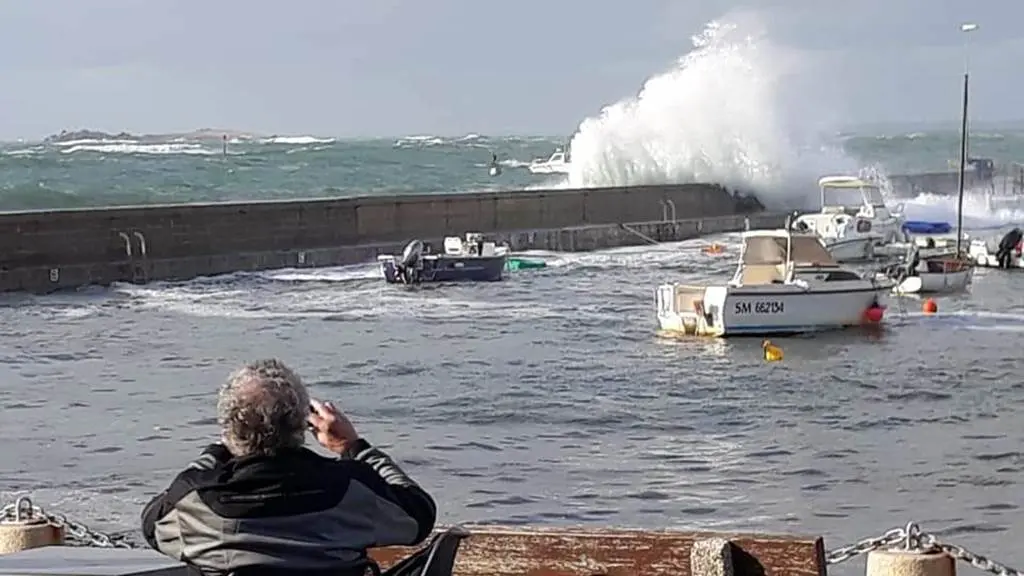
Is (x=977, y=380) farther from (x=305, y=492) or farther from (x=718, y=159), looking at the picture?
(x=718, y=159)

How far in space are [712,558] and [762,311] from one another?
2084 cm

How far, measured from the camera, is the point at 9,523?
5.96 m

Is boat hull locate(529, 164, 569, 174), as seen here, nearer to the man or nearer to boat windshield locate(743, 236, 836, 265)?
boat windshield locate(743, 236, 836, 265)

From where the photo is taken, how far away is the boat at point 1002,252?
38.9 meters

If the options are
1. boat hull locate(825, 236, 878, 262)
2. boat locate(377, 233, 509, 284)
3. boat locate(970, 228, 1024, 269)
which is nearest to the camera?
boat locate(377, 233, 509, 284)

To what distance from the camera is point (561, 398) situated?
1916 centimetres

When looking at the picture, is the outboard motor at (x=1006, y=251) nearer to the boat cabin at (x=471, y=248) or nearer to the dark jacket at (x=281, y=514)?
the boat cabin at (x=471, y=248)

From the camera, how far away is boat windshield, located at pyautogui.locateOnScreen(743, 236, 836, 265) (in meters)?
27.5

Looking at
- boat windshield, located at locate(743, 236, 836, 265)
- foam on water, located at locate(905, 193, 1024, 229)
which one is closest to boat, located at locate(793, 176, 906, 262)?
foam on water, located at locate(905, 193, 1024, 229)

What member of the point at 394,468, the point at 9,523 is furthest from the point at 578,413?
the point at 394,468

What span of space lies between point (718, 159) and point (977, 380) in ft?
129

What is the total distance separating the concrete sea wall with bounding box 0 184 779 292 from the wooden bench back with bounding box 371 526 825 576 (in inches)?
1080

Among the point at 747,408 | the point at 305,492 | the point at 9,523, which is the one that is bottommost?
the point at 747,408

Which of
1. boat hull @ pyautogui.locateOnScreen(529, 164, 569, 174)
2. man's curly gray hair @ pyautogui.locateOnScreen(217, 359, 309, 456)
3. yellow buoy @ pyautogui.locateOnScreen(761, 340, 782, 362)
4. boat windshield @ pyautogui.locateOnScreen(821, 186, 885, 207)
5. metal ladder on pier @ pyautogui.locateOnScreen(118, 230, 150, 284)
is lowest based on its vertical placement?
yellow buoy @ pyautogui.locateOnScreen(761, 340, 782, 362)
